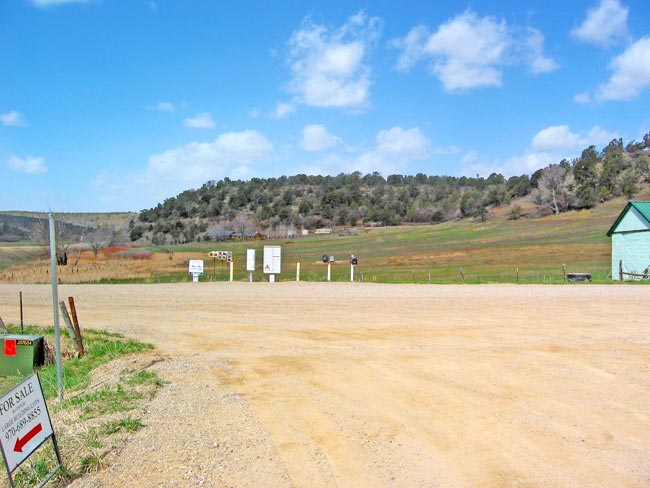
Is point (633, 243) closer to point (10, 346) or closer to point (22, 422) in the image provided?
point (10, 346)

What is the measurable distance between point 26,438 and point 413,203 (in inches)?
6677

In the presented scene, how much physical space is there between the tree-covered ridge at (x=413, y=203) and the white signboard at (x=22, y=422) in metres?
107

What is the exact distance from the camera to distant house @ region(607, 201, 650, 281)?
120 ft

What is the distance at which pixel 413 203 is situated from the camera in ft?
566

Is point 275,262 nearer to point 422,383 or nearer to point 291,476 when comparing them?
point 422,383

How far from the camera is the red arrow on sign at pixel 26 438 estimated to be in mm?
5906

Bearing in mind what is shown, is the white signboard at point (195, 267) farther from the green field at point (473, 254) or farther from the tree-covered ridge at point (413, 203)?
the tree-covered ridge at point (413, 203)

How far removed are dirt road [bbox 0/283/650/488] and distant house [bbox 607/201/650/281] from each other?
21029 mm

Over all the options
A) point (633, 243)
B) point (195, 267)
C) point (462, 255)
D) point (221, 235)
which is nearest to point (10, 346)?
point (195, 267)

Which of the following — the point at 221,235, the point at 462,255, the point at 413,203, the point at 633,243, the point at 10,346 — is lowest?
the point at 10,346

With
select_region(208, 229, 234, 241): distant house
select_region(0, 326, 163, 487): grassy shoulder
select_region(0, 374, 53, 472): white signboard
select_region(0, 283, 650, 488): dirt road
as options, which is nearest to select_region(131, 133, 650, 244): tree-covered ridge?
select_region(208, 229, 234, 241): distant house

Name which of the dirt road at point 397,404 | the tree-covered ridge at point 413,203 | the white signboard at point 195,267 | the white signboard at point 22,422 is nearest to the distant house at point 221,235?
the tree-covered ridge at point 413,203

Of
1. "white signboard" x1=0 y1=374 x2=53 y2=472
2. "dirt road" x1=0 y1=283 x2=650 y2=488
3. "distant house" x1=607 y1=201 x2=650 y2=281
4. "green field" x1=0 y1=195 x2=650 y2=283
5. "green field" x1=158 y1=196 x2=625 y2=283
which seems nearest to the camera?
"white signboard" x1=0 y1=374 x2=53 y2=472

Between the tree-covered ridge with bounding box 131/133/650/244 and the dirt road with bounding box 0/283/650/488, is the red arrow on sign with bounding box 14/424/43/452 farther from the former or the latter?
the tree-covered ridge with bounding box 131/133/650/244
